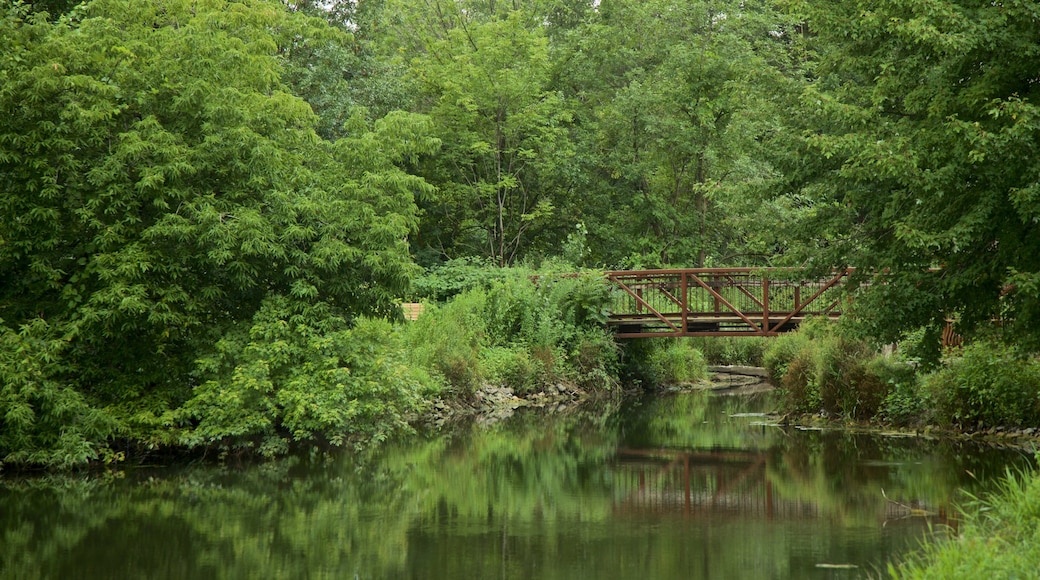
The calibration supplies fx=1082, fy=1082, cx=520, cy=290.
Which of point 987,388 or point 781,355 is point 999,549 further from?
point 781,355

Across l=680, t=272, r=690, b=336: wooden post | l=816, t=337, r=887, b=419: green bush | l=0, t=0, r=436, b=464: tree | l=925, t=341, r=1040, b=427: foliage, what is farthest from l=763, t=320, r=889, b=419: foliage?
l=0, t=0, r=436, b=464: tree

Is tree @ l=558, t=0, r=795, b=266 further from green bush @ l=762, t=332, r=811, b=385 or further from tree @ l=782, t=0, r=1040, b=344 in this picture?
tree @ l=782, t=0, r=1040, b=344

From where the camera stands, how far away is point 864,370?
19.4m

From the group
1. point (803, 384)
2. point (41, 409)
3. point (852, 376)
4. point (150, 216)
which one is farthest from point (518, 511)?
point (803, 384)

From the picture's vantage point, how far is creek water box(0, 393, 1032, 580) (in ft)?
31.7

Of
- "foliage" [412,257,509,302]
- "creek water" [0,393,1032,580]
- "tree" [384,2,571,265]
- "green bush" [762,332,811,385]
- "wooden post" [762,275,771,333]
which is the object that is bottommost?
"creek water" [0,393,1032,580]

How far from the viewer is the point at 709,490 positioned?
45.7 feet

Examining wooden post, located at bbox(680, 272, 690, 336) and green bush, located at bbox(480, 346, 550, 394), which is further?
wooden post, located at bbox(680, 272, 690, 336)

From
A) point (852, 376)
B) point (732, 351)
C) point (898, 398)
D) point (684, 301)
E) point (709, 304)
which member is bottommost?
point (898, 398)

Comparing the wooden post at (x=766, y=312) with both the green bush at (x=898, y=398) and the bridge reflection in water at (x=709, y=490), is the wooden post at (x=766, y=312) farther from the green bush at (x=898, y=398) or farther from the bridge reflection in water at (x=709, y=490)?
the bridge reflection in water at (x=709, y=490)

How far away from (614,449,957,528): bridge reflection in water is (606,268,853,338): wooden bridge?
740 centimetres

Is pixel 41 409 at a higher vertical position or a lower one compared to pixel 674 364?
lower

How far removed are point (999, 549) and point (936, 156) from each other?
6.61 meters

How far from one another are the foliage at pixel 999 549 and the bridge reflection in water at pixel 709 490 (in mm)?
2534
